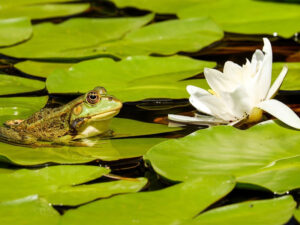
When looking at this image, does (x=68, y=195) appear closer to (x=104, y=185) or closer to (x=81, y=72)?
(x=104, y=185)

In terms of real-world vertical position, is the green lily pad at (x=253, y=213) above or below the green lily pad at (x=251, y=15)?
below

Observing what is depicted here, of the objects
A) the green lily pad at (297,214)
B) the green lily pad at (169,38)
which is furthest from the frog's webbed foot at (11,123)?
the green lily pad at (297,214)

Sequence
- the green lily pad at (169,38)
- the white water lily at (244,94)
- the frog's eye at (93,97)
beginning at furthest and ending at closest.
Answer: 1. the green lily pad at (169,38)
2. the frog's eye at (93,97)
3. the white water lily at (244,94)

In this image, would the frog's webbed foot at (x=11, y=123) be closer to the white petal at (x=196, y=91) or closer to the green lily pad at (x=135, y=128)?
the green lily pad at (x=135, y=128)

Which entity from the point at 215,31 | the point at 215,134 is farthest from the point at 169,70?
the point at 215,134

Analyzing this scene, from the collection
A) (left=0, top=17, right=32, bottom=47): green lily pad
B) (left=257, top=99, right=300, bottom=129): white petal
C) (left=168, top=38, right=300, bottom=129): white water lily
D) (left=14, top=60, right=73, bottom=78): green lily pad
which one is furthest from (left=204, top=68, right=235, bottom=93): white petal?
(left=0, top=17, right=32, bottom=47): green lily pad

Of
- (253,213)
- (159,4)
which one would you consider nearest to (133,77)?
(253,213)

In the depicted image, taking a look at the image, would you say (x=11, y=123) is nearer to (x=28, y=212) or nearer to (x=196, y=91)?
(x=196, y=91)
